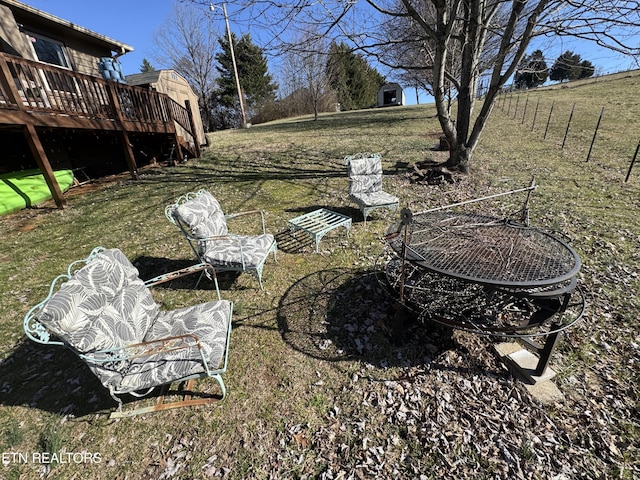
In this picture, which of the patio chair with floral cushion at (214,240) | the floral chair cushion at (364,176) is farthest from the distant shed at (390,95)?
the patio chair with floral cushion at (214,240)

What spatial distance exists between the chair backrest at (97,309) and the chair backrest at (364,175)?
4.84 m

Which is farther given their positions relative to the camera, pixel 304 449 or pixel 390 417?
pixel 390 417

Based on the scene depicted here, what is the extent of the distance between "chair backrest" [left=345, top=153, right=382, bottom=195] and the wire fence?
6534mm

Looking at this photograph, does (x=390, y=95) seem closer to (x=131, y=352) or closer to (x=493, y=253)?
(x=493, y=253)

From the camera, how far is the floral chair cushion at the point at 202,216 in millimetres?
4070

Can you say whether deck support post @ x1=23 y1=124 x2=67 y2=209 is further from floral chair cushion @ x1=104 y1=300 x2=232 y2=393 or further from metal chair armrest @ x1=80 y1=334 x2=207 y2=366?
metal chair armrest @ x1=80 y1=334 x2=207 y2=366

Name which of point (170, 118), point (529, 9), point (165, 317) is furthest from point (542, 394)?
point (170, 118)

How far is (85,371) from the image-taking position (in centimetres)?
315

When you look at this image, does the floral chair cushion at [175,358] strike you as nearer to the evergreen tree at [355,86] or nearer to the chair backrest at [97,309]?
the chair backrest at [97,309]

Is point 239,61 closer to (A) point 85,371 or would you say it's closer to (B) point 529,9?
(B) point 529,9

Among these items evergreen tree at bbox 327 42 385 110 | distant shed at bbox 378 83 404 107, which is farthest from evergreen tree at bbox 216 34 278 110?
distant shed at bbox 378 83 404 107

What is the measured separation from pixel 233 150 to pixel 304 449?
13.9 meters

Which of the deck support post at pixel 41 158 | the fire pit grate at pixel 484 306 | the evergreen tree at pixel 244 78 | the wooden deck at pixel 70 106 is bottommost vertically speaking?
the fire pit grate at pixel 484 306

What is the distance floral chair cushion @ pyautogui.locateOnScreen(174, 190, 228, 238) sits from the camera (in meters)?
4.07
